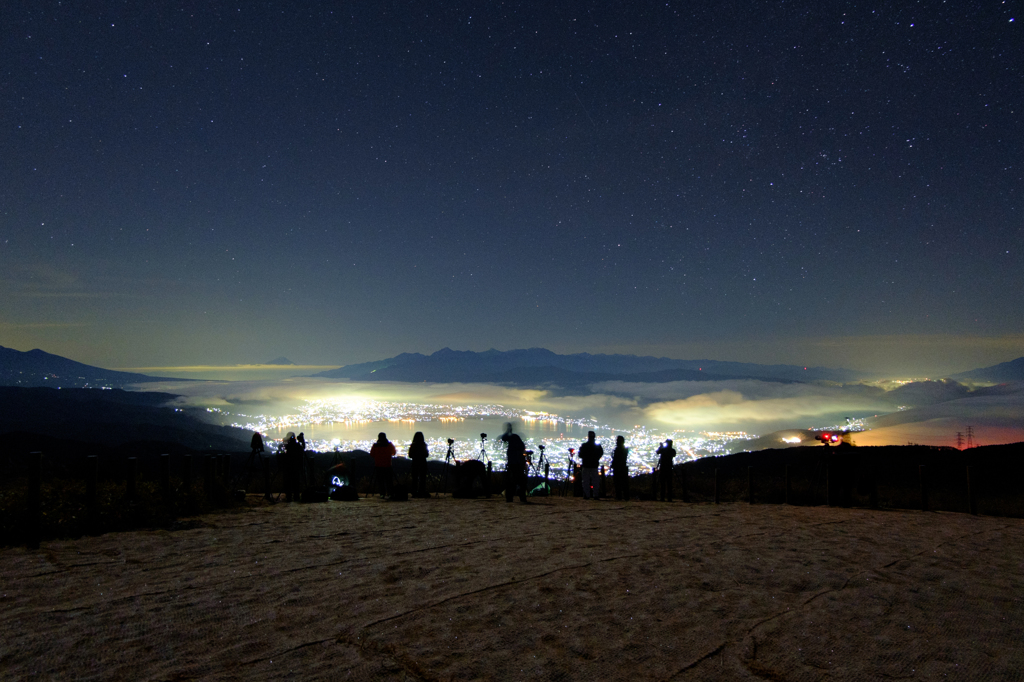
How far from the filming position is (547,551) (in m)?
7.62

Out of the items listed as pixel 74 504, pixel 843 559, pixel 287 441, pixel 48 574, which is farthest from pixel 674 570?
pixel 287 441

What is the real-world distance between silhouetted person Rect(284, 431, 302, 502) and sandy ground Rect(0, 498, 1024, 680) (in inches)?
226

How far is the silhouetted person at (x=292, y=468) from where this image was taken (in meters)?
14.9

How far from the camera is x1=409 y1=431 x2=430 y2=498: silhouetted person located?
15726mm

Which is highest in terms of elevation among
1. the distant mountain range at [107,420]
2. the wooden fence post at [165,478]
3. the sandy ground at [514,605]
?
the wooden fence post at [165,478]

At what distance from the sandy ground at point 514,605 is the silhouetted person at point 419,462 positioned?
6.44 m

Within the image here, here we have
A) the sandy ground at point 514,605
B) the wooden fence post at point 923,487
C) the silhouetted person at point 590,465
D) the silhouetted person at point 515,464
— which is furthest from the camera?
the silhouetted person at point 590,465

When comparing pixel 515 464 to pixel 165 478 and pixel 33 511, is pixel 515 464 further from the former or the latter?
pixel 33 511

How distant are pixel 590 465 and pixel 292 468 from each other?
27.6 feet

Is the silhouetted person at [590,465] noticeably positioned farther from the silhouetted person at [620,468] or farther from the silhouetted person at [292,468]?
the silhouetted person at [292,468]

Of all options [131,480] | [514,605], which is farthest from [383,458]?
[514,605]

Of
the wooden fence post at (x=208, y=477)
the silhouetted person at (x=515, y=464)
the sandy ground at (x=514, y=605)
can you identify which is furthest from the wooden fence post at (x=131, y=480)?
the silhouetted person at (x=515, y=464)

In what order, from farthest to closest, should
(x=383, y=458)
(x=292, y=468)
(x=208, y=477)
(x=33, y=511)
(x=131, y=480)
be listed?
(x=383, y=458), (x=292, y=468), (x=208, y=477), (x=131, y=480), (x=33, y=511)

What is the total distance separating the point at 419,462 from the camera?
16.3 metres
